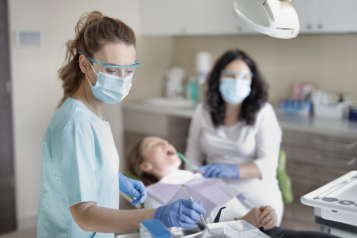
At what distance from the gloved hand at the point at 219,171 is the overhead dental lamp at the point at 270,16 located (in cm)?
76

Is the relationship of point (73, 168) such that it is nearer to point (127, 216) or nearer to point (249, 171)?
point (127, 216)

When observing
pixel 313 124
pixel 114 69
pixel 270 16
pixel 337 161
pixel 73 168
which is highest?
pixel 270 16

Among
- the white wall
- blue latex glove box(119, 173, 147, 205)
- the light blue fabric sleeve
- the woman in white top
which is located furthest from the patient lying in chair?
the white wall

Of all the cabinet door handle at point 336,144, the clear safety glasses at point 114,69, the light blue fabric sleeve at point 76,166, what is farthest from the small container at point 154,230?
the cabinet door handle at point 336,144

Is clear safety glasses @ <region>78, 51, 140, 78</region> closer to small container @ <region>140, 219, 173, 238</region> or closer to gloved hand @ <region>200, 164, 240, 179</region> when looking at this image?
small container @ <region>140, 219, 173, 238</region>

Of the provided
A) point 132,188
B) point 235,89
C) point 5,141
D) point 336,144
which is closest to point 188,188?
point 132,188

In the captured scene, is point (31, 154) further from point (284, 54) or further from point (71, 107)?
point (284, 54)

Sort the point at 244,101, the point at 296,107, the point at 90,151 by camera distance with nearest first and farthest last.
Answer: the point at 90,151 < the point at 244,101 < the point at 296,107

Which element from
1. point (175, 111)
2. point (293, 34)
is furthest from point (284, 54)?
point (293, 34)

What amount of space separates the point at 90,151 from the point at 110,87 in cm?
23

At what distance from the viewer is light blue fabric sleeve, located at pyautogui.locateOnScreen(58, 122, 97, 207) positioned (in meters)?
0.93

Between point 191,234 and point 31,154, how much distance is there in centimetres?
214

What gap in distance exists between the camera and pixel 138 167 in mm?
1867

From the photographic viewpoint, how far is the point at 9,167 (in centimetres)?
266
